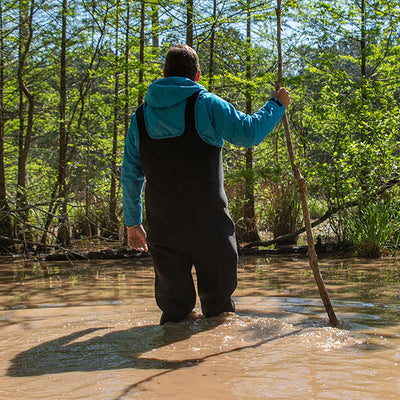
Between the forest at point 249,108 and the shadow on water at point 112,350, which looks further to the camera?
the forest at point 249,108

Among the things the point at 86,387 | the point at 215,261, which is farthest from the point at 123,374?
the point at 215,261

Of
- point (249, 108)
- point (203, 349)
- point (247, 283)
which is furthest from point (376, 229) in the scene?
point (203, 349)

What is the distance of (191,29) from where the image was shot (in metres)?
9.96

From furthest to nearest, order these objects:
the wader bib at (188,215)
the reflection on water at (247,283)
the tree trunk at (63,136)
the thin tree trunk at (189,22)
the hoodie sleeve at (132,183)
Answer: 1. the thin tree trunk at (189,22)
2. the tree trunk at (63,136)
3. the reflection on water at (247,283)
4. the hoodie sleeve at (132,183)
5. the wader bib at (188,215)

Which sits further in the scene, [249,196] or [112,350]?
[249,196]

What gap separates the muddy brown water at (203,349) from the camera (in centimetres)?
209

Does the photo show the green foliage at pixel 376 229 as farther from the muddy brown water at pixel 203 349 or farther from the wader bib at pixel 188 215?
the wader bib at pixel 188 215

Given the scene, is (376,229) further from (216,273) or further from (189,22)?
(216,273)

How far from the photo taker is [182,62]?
3070 mm

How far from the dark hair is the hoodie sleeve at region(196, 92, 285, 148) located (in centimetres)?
22

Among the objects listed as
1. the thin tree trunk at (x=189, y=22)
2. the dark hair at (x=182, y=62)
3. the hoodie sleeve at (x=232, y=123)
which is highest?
the thin tree trunk at (x=189, y=22)

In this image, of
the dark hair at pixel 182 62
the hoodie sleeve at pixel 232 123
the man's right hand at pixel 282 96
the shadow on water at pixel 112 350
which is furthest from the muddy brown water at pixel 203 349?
the dark hair at pixel 182 62

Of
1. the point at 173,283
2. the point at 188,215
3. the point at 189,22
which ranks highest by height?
the point at 189,22

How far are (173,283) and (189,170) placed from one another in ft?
2.38
